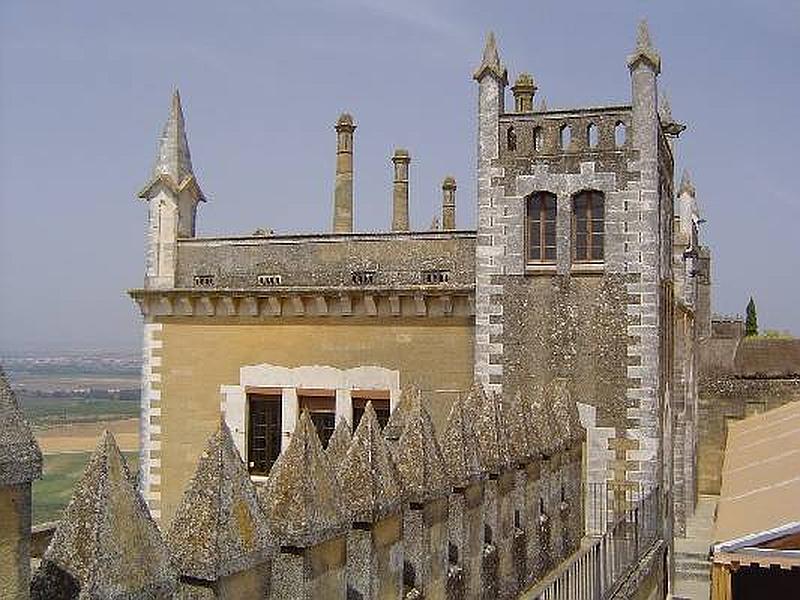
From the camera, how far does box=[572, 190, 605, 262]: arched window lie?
16.2m

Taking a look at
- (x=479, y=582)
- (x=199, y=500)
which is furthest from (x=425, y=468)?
(x=199, y=500)

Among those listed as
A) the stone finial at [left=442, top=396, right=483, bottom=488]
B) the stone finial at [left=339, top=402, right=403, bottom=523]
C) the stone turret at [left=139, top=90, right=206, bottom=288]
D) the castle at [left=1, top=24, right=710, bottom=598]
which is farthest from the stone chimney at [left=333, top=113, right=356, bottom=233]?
the stone finial at [left=339, top=402, right=403, bottom=523]

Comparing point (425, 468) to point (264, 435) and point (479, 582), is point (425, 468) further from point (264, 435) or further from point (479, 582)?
point (264, 435)

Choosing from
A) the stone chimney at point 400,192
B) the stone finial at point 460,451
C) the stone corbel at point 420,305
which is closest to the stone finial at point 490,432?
the stone finial at point 460,451

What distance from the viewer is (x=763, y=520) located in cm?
866

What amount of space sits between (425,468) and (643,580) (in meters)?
7.02

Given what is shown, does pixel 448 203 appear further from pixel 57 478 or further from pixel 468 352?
pixel 57 478

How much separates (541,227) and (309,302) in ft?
14.8

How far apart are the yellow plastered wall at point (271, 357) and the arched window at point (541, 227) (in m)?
1.73

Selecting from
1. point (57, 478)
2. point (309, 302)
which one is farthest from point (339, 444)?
point (57, 478)

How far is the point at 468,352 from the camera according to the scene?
17.1 metres

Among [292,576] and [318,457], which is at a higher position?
[318,457]

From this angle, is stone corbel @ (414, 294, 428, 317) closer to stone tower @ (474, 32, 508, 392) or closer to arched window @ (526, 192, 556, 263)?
stone tower @ (474, 32, 508, 392)

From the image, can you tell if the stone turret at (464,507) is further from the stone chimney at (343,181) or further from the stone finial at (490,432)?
the stone chimney at (343,181)
